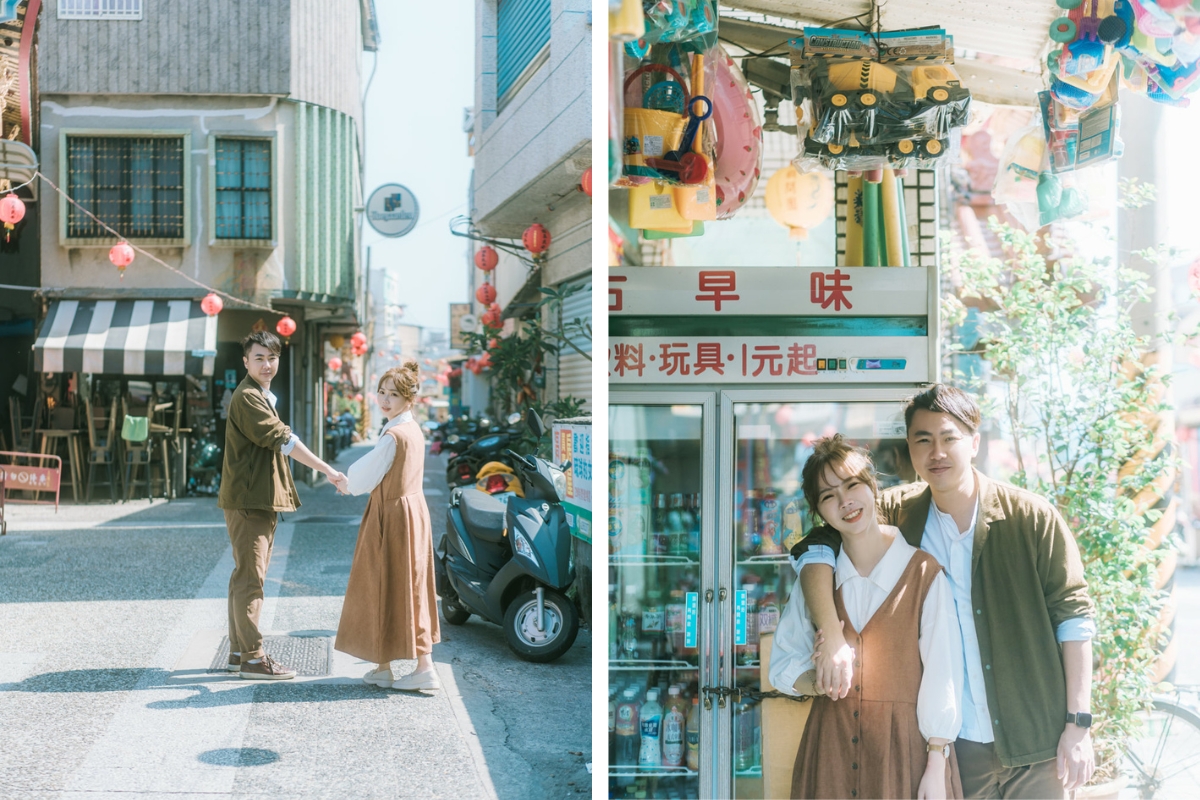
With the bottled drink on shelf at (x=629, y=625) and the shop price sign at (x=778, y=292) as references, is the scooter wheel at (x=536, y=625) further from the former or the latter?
the shop price sign at (x=778, y=292)

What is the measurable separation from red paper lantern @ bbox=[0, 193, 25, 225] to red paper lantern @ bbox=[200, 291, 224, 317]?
1.19 m

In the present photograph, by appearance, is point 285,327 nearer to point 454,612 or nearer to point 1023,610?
point 454,612

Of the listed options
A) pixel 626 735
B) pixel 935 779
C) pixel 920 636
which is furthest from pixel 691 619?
pixel 935 779

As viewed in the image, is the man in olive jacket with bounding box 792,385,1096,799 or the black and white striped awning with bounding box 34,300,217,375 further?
the black and white striped awning with bounding box 34,300,217,375

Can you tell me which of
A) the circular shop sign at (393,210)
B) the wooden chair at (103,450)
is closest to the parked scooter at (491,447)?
the circular shop sign at (393,210)

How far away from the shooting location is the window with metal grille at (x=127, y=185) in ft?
13.4

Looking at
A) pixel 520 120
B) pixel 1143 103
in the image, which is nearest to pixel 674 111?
pixel 1143 103

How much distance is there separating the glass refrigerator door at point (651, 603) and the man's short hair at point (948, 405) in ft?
3.25

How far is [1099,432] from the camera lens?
4.64 metres

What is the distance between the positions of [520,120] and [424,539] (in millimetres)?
4711

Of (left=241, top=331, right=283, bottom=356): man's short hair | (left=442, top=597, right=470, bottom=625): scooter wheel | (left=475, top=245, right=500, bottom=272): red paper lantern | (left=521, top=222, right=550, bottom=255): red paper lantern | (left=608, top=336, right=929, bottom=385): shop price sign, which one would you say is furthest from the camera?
(left=475, top=245, right=500, bottom=272): red paper lantern

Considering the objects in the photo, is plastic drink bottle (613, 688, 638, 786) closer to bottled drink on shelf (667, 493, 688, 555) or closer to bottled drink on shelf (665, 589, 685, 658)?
bottled drink on shelf (665, 589, 685, 658)

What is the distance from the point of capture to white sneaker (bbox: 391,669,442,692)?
13.6ft

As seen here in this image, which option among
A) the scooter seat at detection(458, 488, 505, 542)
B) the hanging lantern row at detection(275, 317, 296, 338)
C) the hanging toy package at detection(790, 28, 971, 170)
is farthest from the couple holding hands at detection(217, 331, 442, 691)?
the hanging lantern row at detection(275, 317, 296, 338)
